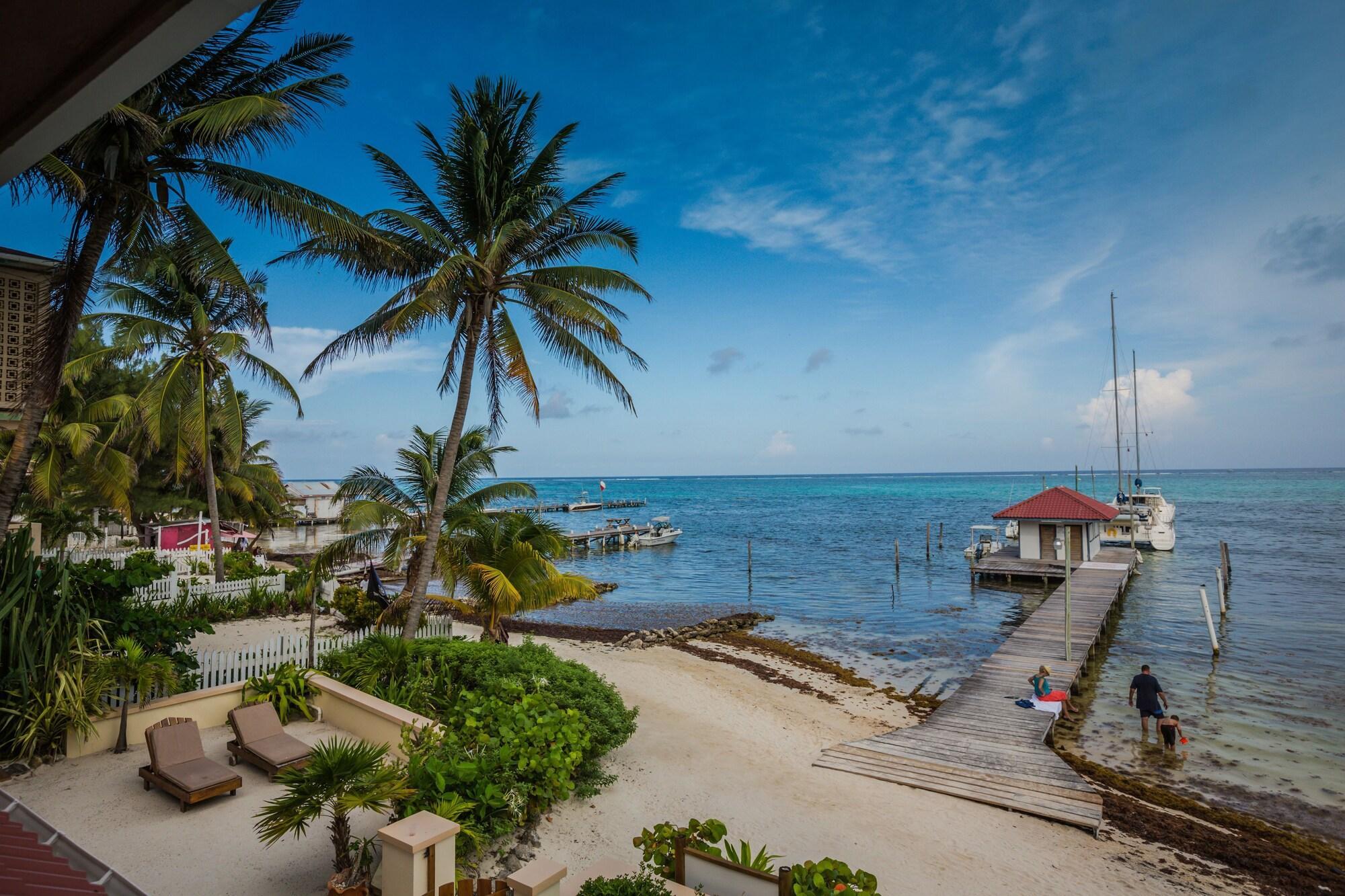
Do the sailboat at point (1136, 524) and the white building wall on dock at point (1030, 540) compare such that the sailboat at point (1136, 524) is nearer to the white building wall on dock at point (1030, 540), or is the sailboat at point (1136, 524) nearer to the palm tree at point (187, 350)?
the white building wall on dock at point (1030, 540)

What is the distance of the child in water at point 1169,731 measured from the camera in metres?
12.3

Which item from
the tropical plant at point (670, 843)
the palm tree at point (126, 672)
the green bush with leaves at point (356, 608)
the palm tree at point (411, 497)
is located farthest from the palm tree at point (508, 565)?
the tropical plant at point (670, 843)

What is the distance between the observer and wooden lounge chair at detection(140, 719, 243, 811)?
6980 millimetres

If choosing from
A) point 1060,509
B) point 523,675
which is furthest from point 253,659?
point 1060,509

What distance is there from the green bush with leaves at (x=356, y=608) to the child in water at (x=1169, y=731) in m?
16.7

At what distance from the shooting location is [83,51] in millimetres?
1529

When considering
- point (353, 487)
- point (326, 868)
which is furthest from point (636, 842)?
point (353, 487)

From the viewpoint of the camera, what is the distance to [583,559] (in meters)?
45.4

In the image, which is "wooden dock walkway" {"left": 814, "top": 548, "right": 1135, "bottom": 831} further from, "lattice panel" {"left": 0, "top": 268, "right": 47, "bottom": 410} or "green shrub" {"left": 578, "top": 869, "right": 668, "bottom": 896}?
"lattice panel" {"left": 0, "top": 268, "right": 47, "bottom": 410}

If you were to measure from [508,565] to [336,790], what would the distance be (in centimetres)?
777

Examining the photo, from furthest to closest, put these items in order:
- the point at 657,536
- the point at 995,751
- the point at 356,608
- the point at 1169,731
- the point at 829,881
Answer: the point at 657,536 → the point at 356,608 → the point at 1169,731 → the point at 995,751 → the point at 829,881

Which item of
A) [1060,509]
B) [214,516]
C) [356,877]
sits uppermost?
[214,516]

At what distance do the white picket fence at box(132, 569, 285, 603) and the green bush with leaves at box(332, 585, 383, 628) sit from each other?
3336 millimetres

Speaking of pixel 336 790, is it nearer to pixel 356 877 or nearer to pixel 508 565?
pixel 356 877
